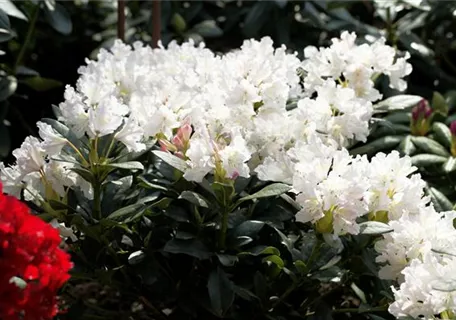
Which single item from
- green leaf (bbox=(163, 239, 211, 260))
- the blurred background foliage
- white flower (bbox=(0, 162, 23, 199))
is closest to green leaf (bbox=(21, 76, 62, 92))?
the blurred background foliage

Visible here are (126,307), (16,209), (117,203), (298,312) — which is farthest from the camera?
(126,307)

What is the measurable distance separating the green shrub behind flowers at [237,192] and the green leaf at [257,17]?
90cm

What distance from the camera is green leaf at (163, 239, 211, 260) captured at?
1.71m

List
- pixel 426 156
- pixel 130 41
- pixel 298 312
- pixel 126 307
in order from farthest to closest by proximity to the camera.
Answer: pixel 130 41 < pixel 126 307 < pixel 426 156 < pixel 298 312

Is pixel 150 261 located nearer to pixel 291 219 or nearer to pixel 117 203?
pixel 117 203

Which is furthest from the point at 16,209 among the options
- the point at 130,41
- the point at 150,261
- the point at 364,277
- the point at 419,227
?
the point at 130,41

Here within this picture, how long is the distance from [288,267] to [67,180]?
0.50 meters

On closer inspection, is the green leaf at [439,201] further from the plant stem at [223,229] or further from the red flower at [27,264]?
the red flower at [27,264]

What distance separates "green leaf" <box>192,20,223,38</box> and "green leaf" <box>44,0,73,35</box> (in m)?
0.48

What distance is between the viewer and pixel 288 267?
1.83 meters

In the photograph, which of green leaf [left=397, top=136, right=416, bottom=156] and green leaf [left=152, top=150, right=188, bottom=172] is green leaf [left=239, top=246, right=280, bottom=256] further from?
green leaf [left=397, top=136, right=416, bottom=156]

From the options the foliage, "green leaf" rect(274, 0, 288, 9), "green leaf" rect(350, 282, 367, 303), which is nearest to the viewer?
"green leaf" rect(350, 282, 367, 303)

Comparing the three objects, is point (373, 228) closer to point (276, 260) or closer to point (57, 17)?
point (276, 260)

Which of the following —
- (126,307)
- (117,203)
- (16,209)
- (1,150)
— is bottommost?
(126,307)
